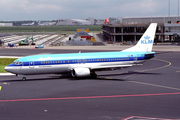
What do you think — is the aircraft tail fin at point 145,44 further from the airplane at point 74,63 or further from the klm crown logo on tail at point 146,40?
the airplane at point 74,63

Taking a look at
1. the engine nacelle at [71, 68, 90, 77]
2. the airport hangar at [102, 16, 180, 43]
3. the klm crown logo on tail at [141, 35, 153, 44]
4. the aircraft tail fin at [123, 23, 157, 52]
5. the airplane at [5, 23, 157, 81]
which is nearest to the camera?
the airplane at [5, 23, 157, 81]

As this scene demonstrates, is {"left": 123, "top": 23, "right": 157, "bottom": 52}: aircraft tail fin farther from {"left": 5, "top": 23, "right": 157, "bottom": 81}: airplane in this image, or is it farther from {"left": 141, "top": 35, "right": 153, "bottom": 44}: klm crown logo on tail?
{"left": 5, "top": 23, "right": 157, "bottom": 81}: airplane

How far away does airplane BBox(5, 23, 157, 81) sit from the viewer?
40.8 metres

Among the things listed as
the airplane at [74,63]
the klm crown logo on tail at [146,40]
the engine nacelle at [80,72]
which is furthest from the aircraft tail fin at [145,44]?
the engine nacelle at [80,72]

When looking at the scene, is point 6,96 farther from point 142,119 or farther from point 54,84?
point 142,119

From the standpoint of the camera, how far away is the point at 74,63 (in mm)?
42812

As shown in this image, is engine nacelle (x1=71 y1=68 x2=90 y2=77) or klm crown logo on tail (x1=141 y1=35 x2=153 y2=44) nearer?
engine nacelle (x1=71 y1=68 x2=90 y2=77)

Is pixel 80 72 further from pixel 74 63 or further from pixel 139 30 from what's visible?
pixel 139 30

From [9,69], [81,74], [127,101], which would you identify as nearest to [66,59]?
[81,74]

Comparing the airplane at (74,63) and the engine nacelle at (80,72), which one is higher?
the airplane at (74,63)

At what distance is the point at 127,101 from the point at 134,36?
358 feet

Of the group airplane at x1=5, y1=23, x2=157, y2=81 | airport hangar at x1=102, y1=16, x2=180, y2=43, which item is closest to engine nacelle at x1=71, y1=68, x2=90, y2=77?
airplane at x1=5, y1=23, x2=157, y2=81

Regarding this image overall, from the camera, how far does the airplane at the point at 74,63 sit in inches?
1608

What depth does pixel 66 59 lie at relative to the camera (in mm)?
42531
